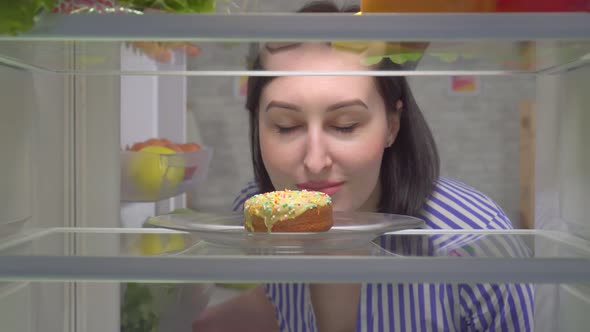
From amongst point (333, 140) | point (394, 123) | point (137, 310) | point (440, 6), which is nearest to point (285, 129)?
point (333, 140)

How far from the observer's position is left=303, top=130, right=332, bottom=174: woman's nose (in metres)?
1.60

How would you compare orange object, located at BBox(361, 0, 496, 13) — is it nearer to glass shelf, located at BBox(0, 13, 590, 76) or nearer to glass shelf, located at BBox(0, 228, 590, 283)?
glass shelf, located at BBox(0, 13, 590, 76)

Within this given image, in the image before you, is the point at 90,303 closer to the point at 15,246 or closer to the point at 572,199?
the point at 15,246

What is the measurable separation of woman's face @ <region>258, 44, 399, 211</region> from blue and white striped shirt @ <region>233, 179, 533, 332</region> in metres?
0.18

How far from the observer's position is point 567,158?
0.92 m

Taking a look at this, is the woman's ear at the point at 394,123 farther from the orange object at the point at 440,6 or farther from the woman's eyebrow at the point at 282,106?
the orange object at the point at 440,6

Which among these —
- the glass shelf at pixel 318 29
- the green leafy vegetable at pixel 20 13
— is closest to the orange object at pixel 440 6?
the glass shelf at pixel 318 29

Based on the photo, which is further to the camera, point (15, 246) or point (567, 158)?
point (567, 158)

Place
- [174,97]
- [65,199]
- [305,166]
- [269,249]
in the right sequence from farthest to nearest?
[174,97]
[305,166]
[65,199]
[269,249]

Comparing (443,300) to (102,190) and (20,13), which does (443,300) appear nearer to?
(102,190)

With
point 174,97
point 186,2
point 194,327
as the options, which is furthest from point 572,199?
point 174,97

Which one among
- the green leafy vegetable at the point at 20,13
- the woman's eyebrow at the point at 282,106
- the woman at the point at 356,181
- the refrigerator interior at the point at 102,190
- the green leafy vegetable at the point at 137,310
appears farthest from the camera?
the woman's eyebrow at the point at 282,106

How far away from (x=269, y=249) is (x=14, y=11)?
0.37 metres

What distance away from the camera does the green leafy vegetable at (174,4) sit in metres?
0.76
